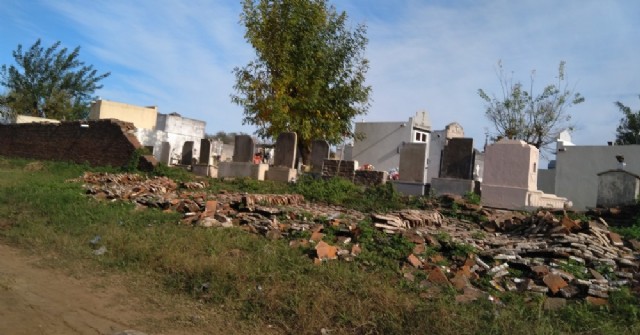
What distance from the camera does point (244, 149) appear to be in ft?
61.5

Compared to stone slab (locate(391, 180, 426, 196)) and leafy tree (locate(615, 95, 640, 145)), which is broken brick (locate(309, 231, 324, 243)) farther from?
leafy tree (locate(615, 95, 640, 145))

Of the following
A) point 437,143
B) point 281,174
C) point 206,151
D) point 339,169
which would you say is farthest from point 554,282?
point 437,143

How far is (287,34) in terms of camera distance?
71.1ft

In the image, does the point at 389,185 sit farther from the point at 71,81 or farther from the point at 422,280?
the point at 71,81

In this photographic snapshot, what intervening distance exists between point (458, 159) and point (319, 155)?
6191mm

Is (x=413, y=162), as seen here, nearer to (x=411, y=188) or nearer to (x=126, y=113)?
(x=411, y=188)

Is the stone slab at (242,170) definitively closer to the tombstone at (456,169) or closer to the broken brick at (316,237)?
the tombstone at (456,169)

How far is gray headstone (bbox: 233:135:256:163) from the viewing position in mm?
18516

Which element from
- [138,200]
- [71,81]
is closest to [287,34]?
[138,200]

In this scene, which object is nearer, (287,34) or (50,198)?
(50,198)

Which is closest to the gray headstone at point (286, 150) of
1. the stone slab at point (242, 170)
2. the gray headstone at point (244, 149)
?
the stone slab at point (242, 170)

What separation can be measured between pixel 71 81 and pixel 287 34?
23.4m

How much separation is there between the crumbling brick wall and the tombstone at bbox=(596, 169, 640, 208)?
14918mm

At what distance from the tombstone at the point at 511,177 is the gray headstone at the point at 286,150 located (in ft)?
22.4
